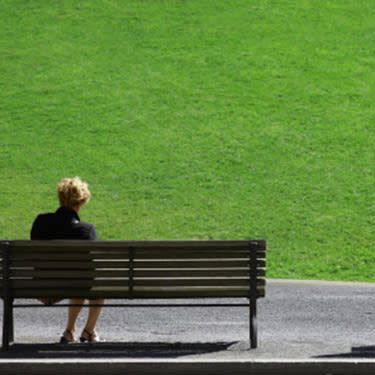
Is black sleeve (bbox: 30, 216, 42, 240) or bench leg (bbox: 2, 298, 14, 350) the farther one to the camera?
black sleeve (bbox: 30, 216, 42, 240)

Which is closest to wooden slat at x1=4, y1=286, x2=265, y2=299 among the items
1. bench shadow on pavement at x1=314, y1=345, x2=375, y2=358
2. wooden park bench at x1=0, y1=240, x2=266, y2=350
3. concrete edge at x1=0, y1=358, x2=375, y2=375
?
wooden park bench at x1=0, y1=240, x2=266, y2=350

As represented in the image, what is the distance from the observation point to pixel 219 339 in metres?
7.01

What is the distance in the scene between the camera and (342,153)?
2169cm

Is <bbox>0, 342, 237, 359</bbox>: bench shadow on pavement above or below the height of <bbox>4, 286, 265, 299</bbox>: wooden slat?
below

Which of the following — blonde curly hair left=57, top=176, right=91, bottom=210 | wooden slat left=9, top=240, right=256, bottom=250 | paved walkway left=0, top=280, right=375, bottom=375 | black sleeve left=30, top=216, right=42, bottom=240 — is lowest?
paved walkway left=0, top=280, right=375, bottom=375

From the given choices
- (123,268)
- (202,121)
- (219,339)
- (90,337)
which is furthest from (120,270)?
(202,121)

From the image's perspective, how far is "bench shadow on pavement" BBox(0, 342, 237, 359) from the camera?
5.80m

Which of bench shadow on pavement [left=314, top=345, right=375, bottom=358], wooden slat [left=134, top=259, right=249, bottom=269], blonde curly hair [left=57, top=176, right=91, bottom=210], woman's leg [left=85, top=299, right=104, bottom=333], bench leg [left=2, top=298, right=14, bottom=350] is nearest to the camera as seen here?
bench shadow on pavement [left=314, top=345, right=375, bottom=358]

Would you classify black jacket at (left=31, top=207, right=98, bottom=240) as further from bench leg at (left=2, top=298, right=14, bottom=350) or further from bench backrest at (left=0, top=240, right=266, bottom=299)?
bench leg at (left=2, top=298, right=14, bottom=350)

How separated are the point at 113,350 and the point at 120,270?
0.65m

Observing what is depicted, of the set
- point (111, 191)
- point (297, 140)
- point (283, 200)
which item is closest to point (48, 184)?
point (111, 191)

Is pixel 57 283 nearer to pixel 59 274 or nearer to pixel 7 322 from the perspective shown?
pixel 59 274

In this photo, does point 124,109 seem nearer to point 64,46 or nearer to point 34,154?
point 34,154

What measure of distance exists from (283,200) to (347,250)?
3.46 metres
